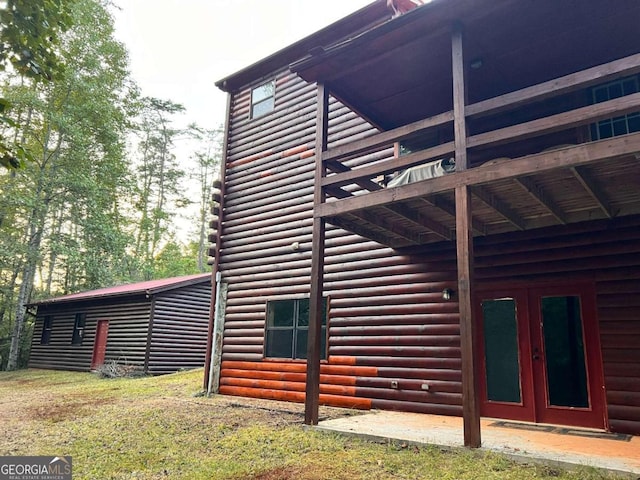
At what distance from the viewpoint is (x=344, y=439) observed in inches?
202

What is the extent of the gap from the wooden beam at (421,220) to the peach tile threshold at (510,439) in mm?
2743

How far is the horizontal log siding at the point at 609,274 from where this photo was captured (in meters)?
5.41

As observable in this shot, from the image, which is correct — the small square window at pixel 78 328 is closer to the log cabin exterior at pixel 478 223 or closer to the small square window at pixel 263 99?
the log cabin exterior at pixel 478 223

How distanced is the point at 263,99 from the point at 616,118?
7.87 m

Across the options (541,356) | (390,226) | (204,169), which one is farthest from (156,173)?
(541,356)

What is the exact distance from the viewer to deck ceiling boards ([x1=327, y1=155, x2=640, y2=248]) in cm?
469

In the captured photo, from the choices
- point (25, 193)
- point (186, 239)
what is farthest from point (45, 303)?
point (186, 239)

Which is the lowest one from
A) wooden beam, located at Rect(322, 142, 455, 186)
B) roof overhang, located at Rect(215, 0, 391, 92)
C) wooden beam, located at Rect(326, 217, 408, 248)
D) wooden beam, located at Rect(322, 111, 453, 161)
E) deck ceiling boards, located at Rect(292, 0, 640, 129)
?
wooden beam, located at Rect(326, 217, 408, 248)

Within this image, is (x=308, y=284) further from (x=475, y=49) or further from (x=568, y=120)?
(x=568, y=120)

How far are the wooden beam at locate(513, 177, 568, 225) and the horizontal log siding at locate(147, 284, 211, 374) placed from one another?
46.4ft

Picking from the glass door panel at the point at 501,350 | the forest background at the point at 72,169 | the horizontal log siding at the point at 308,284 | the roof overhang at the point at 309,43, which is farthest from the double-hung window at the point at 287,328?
the forest background at the point at 72,169

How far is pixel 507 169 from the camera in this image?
4.56 meters

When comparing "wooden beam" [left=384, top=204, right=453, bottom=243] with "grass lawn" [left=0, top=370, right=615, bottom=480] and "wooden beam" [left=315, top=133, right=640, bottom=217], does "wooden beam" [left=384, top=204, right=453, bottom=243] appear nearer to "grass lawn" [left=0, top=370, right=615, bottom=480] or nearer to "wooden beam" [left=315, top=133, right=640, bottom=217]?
"wooden beam" [left=315, top=133, right=640, bottom=217]

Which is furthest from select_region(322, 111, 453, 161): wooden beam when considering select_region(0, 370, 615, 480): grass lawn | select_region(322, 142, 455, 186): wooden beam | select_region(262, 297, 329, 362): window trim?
select_region(0, 370, 615, 480): grass lawn
